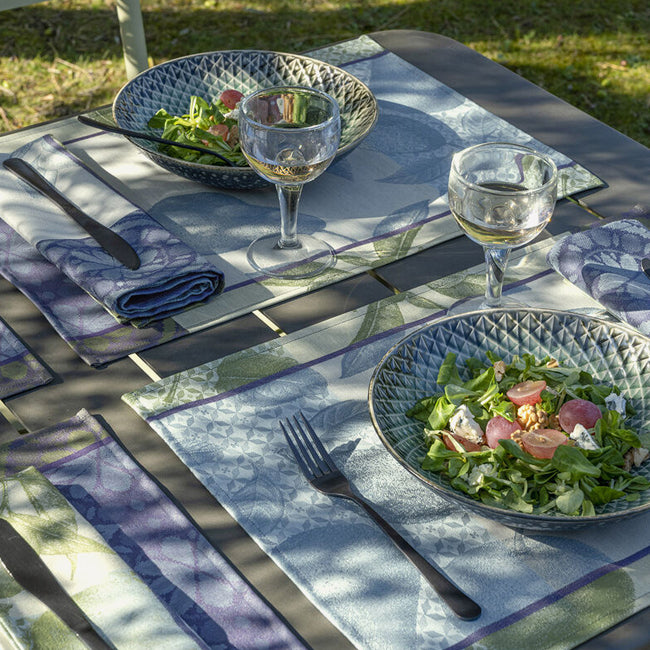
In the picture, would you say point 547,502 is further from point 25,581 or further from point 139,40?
point 139,40

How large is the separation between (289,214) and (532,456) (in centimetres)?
54

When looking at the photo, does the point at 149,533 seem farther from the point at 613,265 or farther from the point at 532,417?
the point at 613,265

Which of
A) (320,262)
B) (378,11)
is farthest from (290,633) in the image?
(378,11)

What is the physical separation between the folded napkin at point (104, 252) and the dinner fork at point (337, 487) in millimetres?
271

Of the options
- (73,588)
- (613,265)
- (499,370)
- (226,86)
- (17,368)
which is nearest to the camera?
(73,588)

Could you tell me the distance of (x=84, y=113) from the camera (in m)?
1.64

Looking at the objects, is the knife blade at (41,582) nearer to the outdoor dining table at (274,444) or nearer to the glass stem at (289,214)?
the outdoor dining table at (274,444)

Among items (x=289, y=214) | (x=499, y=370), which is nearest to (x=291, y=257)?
(x=289, y=214)

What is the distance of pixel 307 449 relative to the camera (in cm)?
100

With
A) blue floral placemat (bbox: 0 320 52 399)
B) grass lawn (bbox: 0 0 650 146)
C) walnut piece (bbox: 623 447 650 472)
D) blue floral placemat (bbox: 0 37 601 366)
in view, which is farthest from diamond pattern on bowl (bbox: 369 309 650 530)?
grass lawn (bbox: 0 0 650 146)

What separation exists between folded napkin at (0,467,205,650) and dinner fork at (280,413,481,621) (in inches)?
8.0

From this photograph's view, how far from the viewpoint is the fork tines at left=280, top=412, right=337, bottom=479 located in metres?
0.97

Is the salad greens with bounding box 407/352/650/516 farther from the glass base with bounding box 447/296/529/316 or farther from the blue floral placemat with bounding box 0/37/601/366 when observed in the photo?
the blue floral placemat with bounding box 0/37/601/366

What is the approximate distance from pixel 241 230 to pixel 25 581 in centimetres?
65
